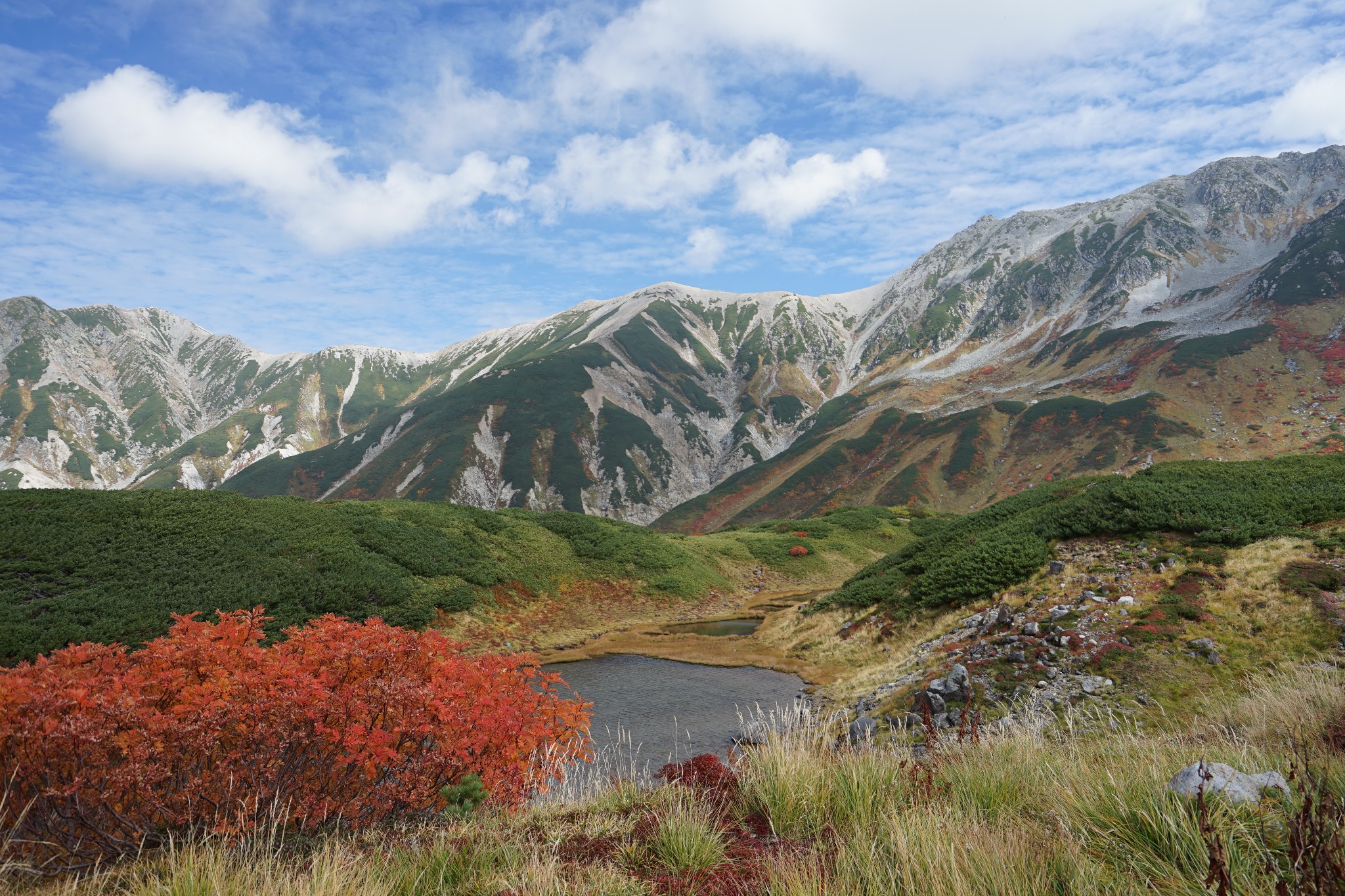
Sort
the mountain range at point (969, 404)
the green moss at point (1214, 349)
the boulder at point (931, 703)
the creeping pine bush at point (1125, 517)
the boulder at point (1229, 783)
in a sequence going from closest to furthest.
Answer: the boulder at point (1229, 783)
the boulder at point (931, 703)
the creeping pine bush at point (1125, 517)
the mountain range at point (969, 404)
the green moss at point (1214, 349)

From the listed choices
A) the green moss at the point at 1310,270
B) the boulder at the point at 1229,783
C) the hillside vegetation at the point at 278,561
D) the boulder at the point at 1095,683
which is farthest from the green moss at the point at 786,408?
the boulder at the point at 1229,783

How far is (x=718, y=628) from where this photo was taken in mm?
39625

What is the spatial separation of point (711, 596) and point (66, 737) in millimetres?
42883

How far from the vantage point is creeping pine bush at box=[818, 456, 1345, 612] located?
19641 mm

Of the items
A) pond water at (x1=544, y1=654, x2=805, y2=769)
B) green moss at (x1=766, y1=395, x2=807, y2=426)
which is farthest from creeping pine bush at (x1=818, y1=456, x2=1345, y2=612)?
green moss at (x1=766, y1=395, x2=807, y2=426)

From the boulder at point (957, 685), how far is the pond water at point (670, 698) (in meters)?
5.22

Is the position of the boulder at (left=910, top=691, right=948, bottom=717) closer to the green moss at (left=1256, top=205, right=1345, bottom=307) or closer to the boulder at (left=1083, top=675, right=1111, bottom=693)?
the boulder at (left=1083, top=675, right=1111, bottom=693)

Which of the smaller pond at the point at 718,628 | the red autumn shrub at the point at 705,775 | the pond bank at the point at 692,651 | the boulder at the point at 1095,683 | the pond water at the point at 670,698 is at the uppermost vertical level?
the red autumn shrub at the point at 705,775

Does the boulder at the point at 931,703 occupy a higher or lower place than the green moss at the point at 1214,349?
lower

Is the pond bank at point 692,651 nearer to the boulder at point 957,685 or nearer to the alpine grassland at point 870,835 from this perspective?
the boulder at point 957,685

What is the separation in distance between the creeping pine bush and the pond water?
8.03 meters

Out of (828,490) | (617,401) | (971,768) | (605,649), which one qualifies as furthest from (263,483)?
(971,768)

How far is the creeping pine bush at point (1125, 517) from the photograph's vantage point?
64.4 ft

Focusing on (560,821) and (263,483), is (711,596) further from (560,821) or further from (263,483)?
(263,483)
